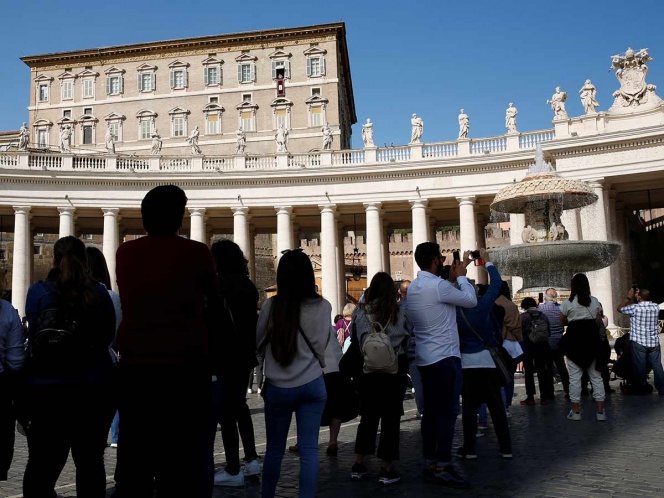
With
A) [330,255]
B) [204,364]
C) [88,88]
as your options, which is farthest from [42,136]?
[204,364]

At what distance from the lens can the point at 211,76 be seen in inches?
2298

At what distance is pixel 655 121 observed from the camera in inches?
1196

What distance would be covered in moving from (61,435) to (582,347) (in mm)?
8604

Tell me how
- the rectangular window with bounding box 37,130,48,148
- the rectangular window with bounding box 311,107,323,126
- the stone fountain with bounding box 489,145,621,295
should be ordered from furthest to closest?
the rectangular window with bounding box 37,130,48,148, the rectangular window with bounding box 311,107,323,126, the stone fountain with bounding box 489,145,621,295

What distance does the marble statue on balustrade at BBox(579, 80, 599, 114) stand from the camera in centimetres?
3178

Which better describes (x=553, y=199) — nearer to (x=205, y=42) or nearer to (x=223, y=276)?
(x=223, y=276)

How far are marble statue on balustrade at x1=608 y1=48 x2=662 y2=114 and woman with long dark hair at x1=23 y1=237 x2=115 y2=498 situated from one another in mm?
30967

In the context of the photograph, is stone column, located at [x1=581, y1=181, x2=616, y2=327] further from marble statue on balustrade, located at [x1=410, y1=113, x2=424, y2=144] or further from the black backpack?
the black backpack

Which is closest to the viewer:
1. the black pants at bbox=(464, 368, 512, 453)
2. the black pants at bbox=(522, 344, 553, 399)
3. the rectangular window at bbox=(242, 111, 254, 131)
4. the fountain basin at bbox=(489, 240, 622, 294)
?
the black pants at bbox=(464, 368, 512, 453)

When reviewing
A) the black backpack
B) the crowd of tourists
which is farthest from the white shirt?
the black backpack

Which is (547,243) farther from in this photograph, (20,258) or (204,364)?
(20,258)

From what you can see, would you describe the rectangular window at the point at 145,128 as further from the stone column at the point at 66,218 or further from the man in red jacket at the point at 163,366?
the man in red jacket at the point at 163,366

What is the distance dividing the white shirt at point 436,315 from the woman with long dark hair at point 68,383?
339 cm

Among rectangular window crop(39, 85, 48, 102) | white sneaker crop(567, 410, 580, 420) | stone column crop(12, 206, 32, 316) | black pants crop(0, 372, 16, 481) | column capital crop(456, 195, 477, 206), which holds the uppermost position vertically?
rectangular window crop(39, 85, 48, 102)
